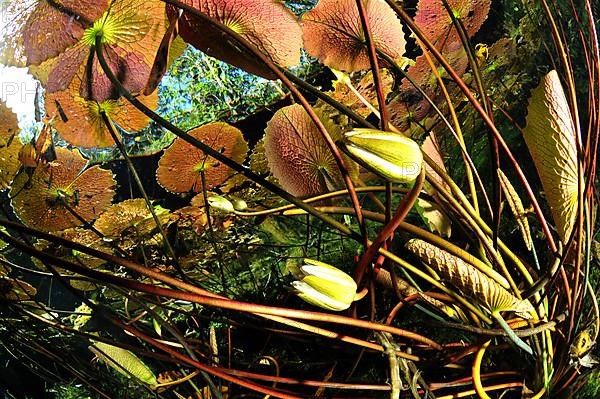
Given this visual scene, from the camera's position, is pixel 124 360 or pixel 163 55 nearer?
pixel 163 55

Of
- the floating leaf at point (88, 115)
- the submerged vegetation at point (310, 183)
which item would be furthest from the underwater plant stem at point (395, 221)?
the floating leaf at point (88, 115)

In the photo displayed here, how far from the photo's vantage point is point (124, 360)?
31 centimetres

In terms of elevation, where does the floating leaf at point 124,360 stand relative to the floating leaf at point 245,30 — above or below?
below

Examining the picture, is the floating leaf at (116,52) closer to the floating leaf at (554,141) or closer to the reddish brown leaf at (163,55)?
the reddish brown leaf at (163,55)

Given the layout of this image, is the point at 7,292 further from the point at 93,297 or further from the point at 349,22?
the point at 349,22

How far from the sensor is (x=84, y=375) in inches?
13.6

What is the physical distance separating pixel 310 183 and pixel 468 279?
9cm

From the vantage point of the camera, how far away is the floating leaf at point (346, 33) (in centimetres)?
24

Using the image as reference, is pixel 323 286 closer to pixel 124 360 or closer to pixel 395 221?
pixel 395 221

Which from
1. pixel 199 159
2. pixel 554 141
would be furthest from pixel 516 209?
pixel 199 159

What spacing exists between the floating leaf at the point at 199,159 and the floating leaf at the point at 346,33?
0.05 m

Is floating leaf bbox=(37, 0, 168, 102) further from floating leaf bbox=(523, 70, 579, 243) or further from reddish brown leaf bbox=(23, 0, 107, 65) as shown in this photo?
floating leaf bbox=(523, 70, 579, 243)

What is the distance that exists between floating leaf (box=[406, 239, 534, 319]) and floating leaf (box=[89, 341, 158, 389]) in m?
0.17

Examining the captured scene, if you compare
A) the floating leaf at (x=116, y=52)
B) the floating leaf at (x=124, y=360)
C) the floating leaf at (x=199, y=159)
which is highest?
the floating leaf at (x=116, y=52)
